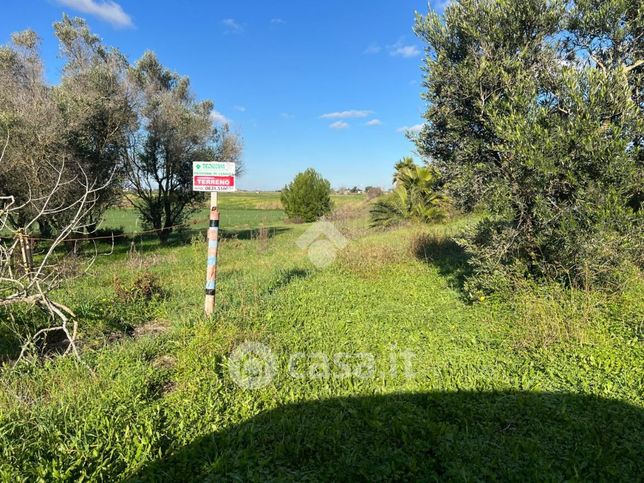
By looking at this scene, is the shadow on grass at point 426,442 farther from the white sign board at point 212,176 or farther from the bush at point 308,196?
the bush at point 308,196

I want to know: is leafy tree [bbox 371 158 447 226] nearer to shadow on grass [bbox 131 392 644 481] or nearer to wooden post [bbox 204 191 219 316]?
wooden post [bbox 204 191 219 316]

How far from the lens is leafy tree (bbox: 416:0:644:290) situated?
438 cm

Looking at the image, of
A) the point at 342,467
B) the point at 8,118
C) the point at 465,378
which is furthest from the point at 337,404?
the point at 8,118

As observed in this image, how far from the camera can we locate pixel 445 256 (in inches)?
365

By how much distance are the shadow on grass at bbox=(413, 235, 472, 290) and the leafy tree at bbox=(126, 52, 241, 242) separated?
9.55 metres

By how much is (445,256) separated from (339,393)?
6.64m

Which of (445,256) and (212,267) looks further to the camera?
(445,256)

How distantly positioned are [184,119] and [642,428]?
15.9 m

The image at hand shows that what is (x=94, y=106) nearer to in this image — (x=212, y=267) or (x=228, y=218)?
(x=212, y=267)

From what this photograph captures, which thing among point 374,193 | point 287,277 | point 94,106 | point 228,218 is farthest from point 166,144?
point 374,193

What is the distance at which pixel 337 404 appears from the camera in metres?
3.23

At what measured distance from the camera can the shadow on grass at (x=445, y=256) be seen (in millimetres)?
7441

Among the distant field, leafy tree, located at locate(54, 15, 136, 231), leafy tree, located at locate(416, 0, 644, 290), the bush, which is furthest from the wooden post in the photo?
the bush

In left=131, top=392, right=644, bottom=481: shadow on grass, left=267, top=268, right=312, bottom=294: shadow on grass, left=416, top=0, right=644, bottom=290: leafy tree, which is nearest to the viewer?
left=131, top=392, right=644, bottom=481: shadow on grass
